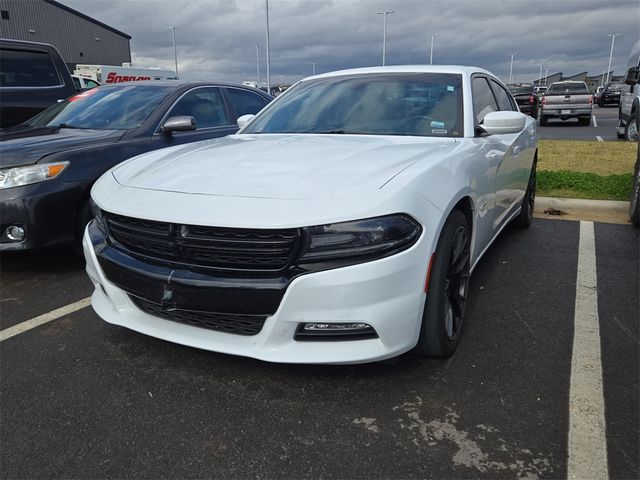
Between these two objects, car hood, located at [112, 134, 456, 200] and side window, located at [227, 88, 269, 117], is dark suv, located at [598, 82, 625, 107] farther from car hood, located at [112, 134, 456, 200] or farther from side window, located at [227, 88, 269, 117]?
car hood, located at [112, 134, 456, 200]

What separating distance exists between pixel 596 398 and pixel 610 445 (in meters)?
0.33

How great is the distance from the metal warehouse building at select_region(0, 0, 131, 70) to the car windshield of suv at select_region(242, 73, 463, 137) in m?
41.2

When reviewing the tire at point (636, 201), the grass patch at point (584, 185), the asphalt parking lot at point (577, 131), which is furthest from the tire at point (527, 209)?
the asphalt parking lot at point (577, 131)

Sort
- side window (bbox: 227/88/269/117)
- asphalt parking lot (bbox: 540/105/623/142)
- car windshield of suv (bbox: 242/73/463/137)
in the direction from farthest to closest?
asphalt parking lot (bbox: 540/105/623/142) < side window (bbox: 227/88/269/117) < car windshield of suv (bbox: 242/73/463/137)

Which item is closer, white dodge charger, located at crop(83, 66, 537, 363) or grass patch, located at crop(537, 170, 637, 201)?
white dodge charger, located at crop(83, 66, 537, 363)

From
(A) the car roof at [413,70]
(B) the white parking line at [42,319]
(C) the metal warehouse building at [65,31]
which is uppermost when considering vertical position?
(C) the metal warehouse building at [65,31]

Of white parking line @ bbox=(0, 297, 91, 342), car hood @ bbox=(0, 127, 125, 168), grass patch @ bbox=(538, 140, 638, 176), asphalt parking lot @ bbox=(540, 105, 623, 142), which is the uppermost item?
car hood @ bbox=(0, 127, 125, 168)

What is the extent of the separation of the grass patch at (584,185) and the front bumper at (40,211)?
5.07 metres

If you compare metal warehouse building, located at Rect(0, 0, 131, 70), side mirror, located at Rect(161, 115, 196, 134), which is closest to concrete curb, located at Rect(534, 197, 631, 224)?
side mirror, located at Rect(161, 115, 196, 134)

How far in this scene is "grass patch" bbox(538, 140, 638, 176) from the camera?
7465mm

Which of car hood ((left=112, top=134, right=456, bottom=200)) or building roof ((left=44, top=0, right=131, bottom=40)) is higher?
building roof ((left=44, top=0, right=131, bottom=40))

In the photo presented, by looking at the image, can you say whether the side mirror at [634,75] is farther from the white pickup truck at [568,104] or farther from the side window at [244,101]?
the white pickup truck at [568,104]

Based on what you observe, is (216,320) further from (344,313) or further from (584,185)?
(584,185)

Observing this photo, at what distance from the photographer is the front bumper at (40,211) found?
3.61 m
